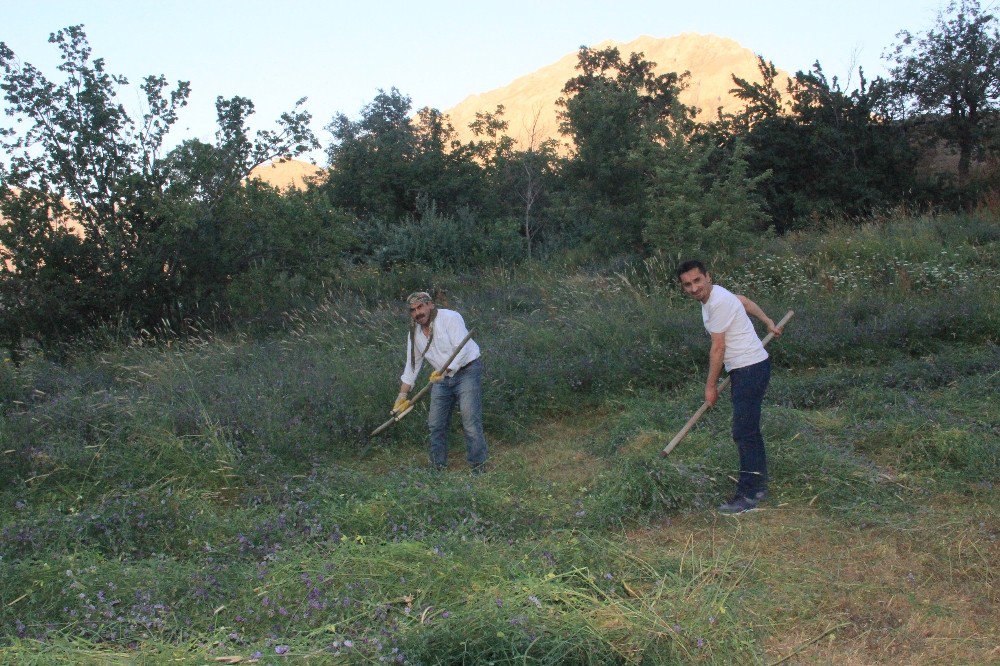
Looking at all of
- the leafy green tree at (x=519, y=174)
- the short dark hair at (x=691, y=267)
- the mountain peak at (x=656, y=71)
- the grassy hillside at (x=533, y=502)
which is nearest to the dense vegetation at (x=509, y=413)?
the grassy hillside at (x=533, y=502)

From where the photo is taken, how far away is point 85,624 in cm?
376

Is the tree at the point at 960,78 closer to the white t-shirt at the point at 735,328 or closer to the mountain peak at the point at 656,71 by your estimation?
the white t-shirt at the point at 735,328

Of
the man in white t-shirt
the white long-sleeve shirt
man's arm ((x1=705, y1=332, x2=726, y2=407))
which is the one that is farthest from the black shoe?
the white long-sleeve shirt

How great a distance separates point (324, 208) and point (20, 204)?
4.28 metres

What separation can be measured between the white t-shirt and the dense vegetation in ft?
2.65

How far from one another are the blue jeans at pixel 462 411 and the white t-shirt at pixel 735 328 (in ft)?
6.76

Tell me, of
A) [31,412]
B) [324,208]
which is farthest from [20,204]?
[31,412]

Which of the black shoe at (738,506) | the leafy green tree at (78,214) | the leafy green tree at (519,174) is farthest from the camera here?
the leafy green tree at (519,174)

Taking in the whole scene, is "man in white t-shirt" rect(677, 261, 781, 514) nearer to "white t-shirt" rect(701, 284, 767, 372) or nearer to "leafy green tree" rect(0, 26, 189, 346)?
"white t-shirt" rect(701, 284, 767, 372)

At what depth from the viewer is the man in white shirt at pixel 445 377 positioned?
6.72 m

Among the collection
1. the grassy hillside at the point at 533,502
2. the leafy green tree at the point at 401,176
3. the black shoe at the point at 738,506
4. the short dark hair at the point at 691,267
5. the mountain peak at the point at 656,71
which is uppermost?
the mountain peak at the point at 656,71

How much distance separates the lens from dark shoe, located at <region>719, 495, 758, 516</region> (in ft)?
17.5

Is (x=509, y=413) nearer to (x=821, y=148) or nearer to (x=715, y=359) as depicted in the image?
(x=715, y=359)

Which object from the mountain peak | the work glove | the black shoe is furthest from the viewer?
the mountain peak
